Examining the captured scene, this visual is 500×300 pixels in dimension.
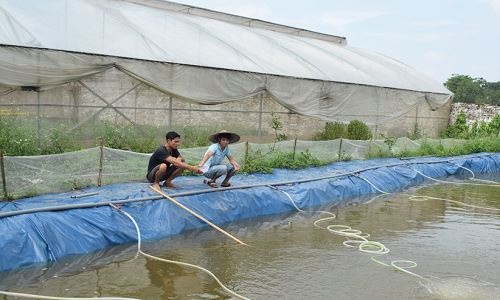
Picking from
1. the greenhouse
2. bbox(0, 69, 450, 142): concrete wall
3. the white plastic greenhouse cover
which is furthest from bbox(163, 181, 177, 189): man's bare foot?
the white plastic greenhouse cover

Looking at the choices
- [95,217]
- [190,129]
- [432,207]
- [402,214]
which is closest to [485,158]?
[432,207]

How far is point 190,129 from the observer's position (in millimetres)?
11602

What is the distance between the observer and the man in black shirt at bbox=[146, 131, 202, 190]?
22.9 feet

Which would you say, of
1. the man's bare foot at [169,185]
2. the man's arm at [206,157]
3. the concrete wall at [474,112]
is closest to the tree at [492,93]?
the concrete wall at [474,112]

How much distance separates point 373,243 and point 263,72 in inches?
287

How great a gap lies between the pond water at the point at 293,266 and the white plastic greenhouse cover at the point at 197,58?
4643 millimetres

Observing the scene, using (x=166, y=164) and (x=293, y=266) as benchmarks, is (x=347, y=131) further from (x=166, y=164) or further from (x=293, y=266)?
(x=293, y=266)

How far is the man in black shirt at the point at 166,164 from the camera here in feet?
22.9

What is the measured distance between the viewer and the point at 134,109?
451 inches

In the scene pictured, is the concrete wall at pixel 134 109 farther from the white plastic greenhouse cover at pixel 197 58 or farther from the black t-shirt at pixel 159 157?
the black t-shirt at pixel 159 157

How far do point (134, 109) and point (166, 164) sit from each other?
4800 mm

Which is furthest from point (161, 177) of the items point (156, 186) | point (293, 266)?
point (293, 266)

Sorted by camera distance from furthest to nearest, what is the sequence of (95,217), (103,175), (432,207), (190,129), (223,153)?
(190,129)
(432,207)
(223,153)
(103,175)
(95,217)

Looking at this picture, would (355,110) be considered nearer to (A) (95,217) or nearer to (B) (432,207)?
(B) (432,207)
